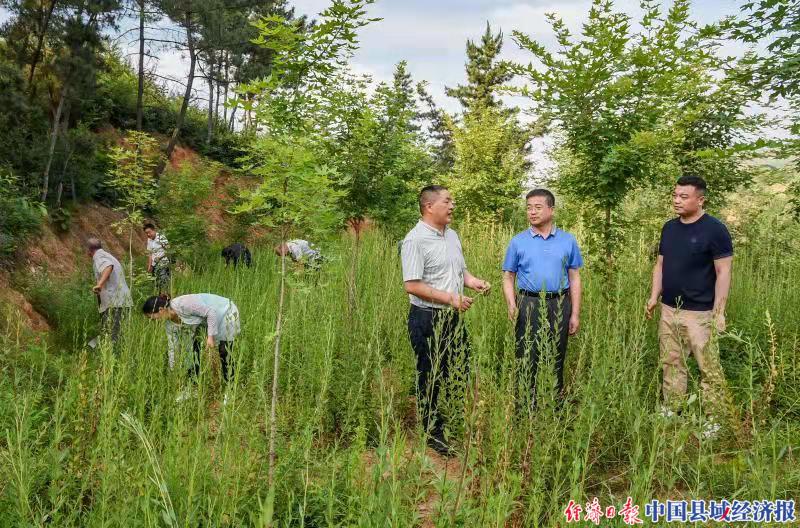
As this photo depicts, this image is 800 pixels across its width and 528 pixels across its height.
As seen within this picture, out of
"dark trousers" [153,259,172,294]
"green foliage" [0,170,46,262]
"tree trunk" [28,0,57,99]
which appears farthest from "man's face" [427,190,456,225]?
"tree trunk" [28,0,57,99]

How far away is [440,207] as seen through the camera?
12.4 feet

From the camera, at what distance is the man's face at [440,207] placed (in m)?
3.77

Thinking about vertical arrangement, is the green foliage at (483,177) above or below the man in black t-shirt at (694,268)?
above

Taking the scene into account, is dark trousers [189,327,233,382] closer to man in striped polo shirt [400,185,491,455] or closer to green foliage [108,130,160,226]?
man in striped polo shirt [400,185,491,455]

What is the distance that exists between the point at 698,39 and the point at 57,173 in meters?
12.5

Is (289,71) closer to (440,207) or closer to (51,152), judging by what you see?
(440,207)

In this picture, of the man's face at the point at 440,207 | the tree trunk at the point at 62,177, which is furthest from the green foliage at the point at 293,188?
the tree trunk at the point at 62,177

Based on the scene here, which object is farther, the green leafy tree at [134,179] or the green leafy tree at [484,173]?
the green leafy tree at [484,173]

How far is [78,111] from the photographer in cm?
1369

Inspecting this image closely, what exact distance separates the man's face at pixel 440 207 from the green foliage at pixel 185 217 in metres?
8.45

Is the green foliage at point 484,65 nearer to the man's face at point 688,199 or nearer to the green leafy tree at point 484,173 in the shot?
the green leafy tree at point 484,173

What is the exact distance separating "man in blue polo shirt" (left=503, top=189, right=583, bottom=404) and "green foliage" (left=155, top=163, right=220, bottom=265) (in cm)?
877

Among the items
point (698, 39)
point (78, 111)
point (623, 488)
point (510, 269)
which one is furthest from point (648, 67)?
point (78, 111)

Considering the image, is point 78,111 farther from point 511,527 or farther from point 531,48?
point 511,527
